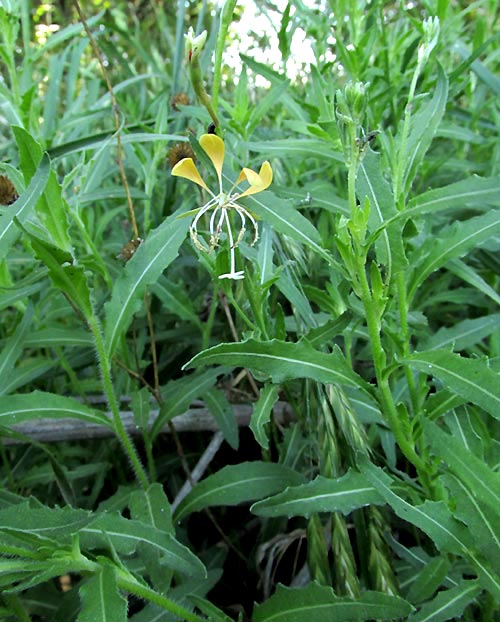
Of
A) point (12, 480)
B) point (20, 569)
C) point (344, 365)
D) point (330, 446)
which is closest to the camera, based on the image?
point (20, 569)

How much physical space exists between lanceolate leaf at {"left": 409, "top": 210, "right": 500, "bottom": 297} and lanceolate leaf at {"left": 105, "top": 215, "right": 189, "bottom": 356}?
394 mm

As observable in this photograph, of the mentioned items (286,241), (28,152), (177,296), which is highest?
(28,152)

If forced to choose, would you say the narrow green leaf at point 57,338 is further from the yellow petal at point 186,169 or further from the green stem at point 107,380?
the yellow petal at point 186,169

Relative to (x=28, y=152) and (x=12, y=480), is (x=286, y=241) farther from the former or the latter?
(x=12, y=480)

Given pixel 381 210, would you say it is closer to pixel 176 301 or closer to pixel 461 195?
pixel 461 195

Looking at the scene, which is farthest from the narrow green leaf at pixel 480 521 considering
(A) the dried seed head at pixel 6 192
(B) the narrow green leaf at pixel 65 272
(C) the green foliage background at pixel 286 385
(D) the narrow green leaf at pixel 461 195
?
(A) the dried seed head at pixel 6 192

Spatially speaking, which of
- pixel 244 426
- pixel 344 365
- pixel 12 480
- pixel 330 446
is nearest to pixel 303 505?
pixel 330 446

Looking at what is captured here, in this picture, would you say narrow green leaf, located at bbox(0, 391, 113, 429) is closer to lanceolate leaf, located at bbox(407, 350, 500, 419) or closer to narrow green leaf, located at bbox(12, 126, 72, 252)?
narrow green leaf, located at bbox(12, 126, 72, 252)

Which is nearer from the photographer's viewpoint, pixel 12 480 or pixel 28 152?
pixel 28 152

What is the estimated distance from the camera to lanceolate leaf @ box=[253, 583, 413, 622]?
2.87 feet

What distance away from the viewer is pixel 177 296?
1439mm

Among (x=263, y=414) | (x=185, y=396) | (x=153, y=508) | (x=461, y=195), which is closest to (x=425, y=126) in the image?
(x=461, y=195)

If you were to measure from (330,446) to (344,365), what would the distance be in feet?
0.56

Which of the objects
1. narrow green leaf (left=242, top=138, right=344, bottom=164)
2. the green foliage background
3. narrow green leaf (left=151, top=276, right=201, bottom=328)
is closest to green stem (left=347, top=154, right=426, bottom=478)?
the green foliage background
